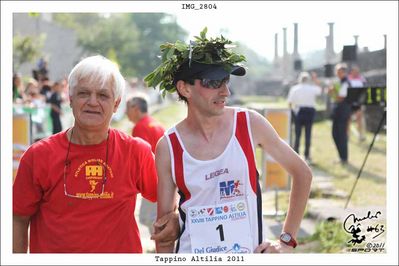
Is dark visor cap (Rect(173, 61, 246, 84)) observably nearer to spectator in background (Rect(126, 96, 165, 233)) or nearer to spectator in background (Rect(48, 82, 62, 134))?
spectator in background (Rect(126, 96, 165, 233))

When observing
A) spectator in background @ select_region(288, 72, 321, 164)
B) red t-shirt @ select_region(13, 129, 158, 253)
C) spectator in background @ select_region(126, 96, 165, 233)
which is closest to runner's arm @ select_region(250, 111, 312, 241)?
red t-shirt @ select_region(13, 129, 158, 253)

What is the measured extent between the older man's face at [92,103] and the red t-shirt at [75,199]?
13 cm

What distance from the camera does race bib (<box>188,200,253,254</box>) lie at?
10.8 ft

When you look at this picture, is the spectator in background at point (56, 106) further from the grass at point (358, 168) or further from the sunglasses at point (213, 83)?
the sunglasses at point (213, 83)

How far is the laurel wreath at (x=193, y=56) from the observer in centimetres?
350

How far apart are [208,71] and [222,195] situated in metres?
0.58

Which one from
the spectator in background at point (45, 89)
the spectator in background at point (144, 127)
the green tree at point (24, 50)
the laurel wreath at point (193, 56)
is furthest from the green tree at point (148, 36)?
the laurel wreath at point (193, 56)

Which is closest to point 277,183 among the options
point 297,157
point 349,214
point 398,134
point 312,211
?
point 312,211

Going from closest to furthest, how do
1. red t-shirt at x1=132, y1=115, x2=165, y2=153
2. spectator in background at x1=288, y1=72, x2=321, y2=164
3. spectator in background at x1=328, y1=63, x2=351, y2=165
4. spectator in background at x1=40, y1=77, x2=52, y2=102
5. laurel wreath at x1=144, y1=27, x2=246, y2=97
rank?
1. laurel wreath at x1=144, y1=27, x2=246, y2=97
2. red t-shirt at x1=132, y1=115, x2=165, y2=153
3. spectator in background at x1=328, y1=63, x2=351, y2=165
4. spectator in background at x1=288, y1=72, x2=321, y2=164
5. spectator in background at x1=40, y1=77, x2=52, y2=102

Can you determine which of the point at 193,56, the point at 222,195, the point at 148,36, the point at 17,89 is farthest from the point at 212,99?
the point at 148,36

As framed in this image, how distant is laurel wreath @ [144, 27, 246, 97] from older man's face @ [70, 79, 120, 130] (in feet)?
1.34

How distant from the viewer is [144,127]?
24.1 feet

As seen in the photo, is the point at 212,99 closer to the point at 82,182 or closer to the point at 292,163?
the point at 292,163

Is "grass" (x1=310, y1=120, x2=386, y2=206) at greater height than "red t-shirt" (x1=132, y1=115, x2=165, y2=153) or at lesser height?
lesser
